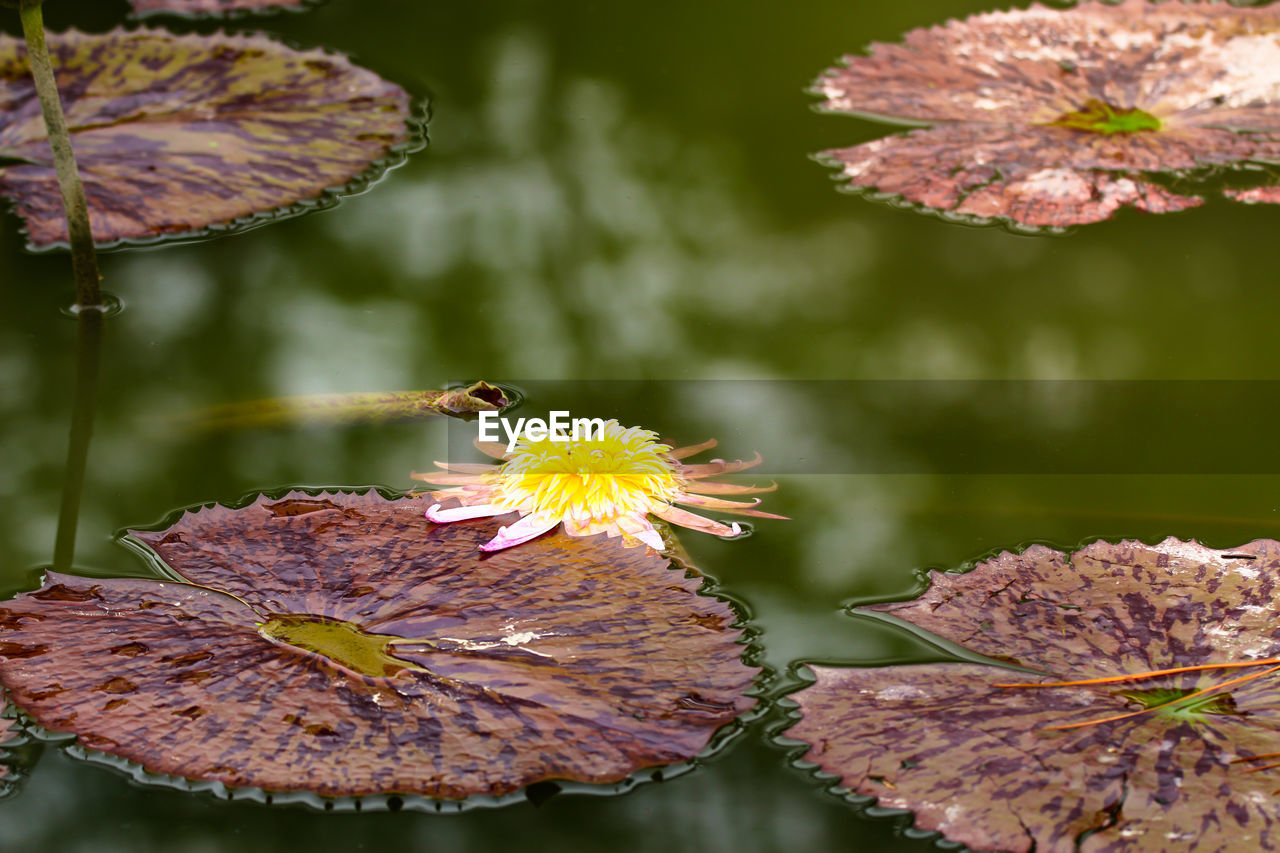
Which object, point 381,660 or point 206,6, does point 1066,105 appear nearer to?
point 381,660

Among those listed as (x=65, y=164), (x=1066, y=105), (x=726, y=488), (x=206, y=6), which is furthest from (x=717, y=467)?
(x=206, y=6)

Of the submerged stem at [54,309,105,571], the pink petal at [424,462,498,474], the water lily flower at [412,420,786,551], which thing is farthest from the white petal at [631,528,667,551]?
the submerged stem at [54,309,105,571]

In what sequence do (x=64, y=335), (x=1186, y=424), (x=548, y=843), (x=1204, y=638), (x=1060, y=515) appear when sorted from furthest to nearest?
(x=64, y=335) < (x=1186, y=424) < (x=1060, y=515) < (x=1204, y=638) < (x=548, y=843)

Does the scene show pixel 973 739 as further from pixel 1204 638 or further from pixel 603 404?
pixel 603 404

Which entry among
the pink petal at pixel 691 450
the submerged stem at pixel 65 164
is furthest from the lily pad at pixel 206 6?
the pink petal at pixel 691 450

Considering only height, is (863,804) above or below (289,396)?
below

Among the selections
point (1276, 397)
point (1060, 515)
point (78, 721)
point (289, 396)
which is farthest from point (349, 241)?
point (1276, 397)
